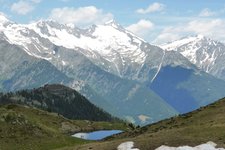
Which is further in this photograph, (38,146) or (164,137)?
(38,146)

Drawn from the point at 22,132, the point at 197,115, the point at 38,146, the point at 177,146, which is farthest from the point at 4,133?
the point at 177,146

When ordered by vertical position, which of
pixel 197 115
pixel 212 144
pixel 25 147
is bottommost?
pixel 25 147

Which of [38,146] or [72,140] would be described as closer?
[38,146]

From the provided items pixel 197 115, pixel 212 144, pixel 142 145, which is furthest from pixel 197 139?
pixel 197 115

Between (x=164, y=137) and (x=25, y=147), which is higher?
(x=164, y=137)

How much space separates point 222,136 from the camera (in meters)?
83.8

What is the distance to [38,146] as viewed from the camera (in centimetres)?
11800

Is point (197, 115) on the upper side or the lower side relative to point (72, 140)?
upper

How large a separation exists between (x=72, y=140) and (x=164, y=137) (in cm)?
5225

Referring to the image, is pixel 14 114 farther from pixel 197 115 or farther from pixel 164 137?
pixel 164 137

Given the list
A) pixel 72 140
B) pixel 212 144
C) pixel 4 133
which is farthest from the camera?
pixel 72 140

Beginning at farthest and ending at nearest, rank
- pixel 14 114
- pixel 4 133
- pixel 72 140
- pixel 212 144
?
pixel 14 114, pixel 72 140, pixel 4 133, pixel 212 144

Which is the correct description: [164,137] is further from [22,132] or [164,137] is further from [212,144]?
[22,132]

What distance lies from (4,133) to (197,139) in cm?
6012
